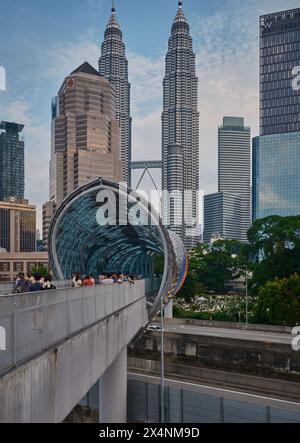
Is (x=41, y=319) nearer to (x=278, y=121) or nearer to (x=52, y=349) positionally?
(x=52, y=349)

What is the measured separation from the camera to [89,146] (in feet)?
463

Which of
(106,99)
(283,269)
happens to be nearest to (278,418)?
(283,269)

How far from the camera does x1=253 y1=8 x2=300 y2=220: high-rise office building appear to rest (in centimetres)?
12444

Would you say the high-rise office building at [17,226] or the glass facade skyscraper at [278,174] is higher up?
the glass facade skyscraper at [278,174]

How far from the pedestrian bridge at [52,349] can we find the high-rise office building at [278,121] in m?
118

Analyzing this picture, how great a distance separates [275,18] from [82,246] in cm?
13093

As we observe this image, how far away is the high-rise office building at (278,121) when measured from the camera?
124438 millimetres

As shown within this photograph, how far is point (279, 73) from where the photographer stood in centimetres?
13888

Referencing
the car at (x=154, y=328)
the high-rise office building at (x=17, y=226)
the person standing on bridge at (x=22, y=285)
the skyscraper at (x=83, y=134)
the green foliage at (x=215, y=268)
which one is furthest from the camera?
the high-rise office building at (x=17, y=226)

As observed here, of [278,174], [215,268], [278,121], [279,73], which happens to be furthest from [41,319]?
[279,73]

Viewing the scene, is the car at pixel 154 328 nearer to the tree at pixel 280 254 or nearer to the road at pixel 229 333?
the road at pixel 229 333

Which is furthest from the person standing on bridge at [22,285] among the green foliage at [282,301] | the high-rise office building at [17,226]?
the high-rise office building at [17,226]

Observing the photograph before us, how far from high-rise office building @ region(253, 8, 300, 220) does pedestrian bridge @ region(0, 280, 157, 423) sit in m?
118
